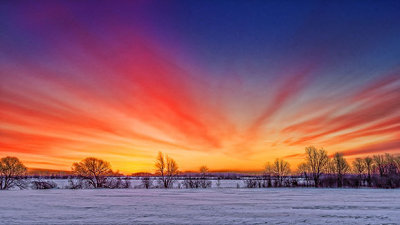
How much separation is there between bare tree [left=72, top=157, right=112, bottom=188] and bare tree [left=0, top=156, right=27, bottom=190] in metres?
9.79

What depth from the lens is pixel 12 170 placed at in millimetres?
59625

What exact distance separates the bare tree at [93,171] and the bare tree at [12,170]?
979 cm

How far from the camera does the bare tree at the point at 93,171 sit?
197 ft

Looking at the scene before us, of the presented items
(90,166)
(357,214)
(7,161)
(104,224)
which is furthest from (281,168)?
(104,224)

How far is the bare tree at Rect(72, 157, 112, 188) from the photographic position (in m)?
59.9

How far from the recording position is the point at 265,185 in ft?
185

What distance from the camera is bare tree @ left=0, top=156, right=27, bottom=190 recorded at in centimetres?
5733

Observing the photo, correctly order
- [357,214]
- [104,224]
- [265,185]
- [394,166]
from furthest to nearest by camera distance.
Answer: [394,166] → [265,185] → [357,214] → [104,224]

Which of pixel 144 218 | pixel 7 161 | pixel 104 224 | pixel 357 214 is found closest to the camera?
pixel 104 224

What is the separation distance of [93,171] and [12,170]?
14.8 meters

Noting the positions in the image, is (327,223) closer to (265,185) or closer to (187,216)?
(187,216)

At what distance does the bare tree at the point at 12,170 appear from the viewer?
57.3 metres

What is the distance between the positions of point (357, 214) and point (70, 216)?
51.7 ft

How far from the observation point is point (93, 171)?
61781mm
